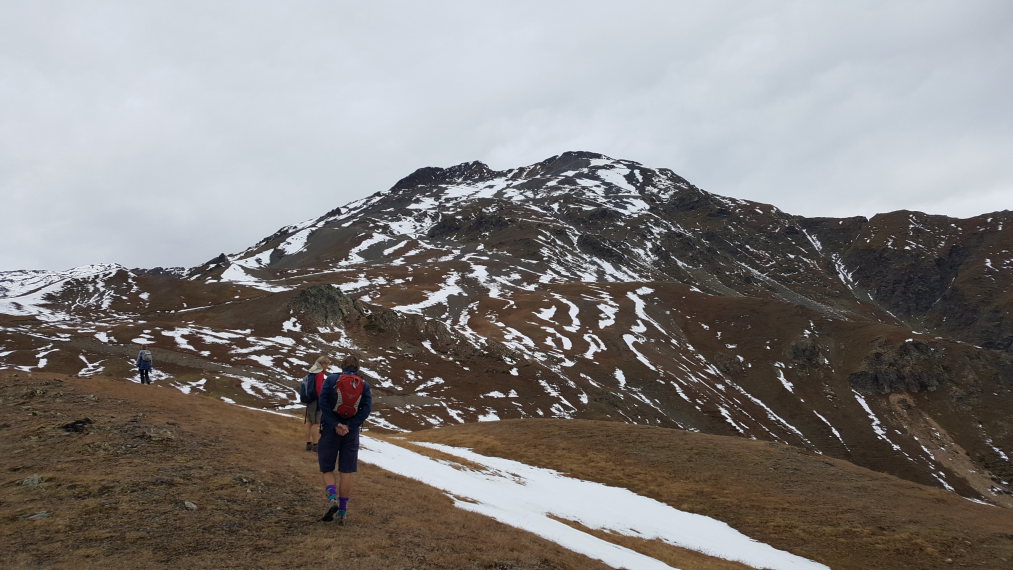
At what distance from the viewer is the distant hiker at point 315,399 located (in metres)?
16.9

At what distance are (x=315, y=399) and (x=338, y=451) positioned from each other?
20.3 ft

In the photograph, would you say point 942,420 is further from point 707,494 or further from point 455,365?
point 707,494

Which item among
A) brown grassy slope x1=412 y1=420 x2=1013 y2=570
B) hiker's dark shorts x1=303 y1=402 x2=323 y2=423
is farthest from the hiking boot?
brown grassy slope x1=412 y1=420 x2=1013 y2=570

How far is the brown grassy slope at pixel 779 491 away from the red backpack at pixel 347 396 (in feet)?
77.2

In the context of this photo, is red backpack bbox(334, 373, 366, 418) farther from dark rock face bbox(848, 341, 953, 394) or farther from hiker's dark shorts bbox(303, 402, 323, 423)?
dark rock face bbox(848, 341, 953, 394)

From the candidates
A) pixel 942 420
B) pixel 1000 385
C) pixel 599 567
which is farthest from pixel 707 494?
pixel 1000 385

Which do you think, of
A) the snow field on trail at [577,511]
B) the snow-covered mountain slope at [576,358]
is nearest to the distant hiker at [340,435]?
the snow field on trail at [577,511]

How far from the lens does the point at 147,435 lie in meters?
17.7

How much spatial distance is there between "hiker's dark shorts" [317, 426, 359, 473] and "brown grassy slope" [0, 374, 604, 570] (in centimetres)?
128

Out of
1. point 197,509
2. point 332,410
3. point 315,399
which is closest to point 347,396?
point 332,410

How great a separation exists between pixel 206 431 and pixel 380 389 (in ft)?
182

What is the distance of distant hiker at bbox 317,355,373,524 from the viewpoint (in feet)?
38.3

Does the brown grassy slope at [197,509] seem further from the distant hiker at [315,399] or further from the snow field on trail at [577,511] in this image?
the snow field on trail at [577,511]

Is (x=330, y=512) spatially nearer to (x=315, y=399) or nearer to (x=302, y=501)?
(x=302, y=501)
